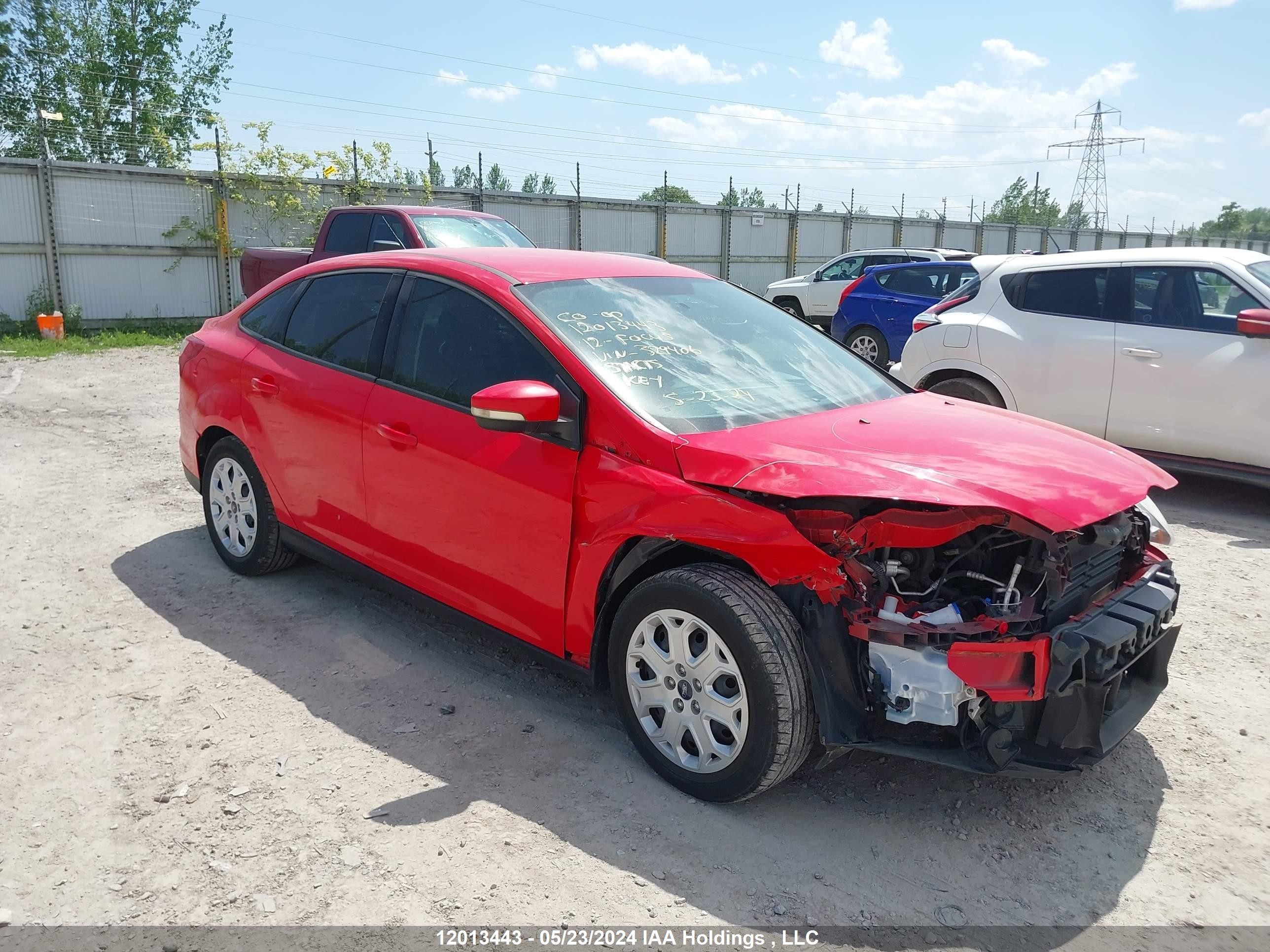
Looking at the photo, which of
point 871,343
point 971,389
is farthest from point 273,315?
point 871,343

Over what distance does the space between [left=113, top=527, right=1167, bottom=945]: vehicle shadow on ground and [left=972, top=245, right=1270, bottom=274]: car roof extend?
436 centimetres

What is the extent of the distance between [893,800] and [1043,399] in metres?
4.90

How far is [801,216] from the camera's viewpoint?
26.8 meters

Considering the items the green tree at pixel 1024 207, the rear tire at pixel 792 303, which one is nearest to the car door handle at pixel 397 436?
the rear tire at pixel 792 303

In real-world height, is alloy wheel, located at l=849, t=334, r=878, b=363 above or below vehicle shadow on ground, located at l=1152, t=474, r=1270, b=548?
above

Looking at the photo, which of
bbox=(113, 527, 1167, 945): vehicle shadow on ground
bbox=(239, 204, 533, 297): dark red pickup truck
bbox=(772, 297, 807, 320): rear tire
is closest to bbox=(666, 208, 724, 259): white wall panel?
bbox=(772, 297, 807, 320): rear tire

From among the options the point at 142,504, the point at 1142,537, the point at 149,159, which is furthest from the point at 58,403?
the point at 149,159

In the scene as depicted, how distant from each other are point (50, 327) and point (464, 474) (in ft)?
44.5

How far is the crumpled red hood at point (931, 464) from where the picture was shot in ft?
9.10

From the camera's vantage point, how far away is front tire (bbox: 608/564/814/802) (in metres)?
2.83

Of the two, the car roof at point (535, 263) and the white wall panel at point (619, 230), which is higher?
the white wall panel at point (619, 230)

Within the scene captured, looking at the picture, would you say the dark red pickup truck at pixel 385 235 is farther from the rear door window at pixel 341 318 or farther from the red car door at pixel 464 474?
the red car door at pixel 464 474

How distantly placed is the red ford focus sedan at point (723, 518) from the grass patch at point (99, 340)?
996 cm

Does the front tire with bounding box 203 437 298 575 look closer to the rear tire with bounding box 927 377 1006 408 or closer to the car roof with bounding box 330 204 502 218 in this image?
the rear tire with bounding box 927 377 1006 408
